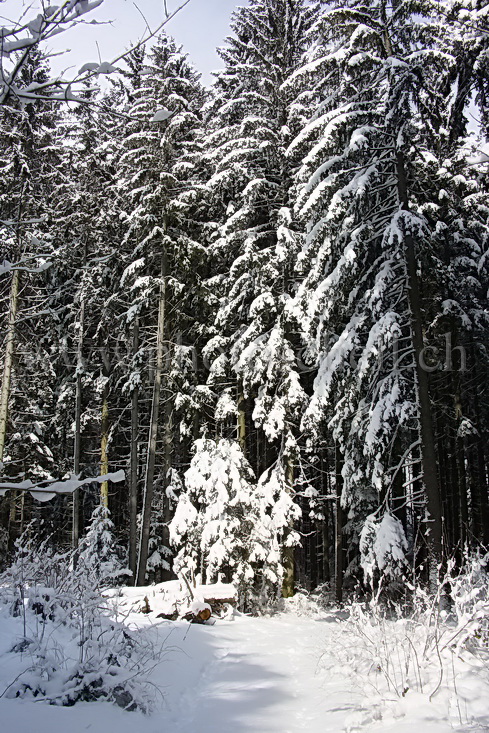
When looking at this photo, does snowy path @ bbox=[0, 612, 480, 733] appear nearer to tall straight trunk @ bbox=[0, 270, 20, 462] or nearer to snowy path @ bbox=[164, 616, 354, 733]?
snowy path @ bbox=[164, 616, 354, 733]

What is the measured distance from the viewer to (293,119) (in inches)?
599

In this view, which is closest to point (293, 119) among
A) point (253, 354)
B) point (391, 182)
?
point (391, 182)

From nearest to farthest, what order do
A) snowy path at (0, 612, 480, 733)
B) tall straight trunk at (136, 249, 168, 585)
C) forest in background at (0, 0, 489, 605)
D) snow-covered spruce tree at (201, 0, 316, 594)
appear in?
snowy path at (0, 612, 480, 733)
forest in background at (0, 0, 489, 605)
snow-covered spruce tree at (201, 0, 316, 594)
tall straight trunk at (136, 249, 168, 585)

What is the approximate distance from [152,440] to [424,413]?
911cm

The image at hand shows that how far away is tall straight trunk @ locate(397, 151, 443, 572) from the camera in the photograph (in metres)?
8.86

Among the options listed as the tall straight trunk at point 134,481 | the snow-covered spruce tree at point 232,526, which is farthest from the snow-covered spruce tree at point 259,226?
the tall straight trunk at point 134,481

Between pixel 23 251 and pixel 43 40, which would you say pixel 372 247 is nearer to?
pixel 23 251

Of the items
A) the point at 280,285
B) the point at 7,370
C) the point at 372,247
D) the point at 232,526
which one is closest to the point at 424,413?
the point at 372,247

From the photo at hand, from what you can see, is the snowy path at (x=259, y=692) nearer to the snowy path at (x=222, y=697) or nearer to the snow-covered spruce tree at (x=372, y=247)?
the snowy path at (x=222, y=697)

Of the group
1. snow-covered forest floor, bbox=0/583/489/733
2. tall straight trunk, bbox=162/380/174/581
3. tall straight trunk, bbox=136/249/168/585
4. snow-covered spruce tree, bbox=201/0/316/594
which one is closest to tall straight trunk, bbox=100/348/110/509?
tall straight trunk, bbox=162/380/174/581

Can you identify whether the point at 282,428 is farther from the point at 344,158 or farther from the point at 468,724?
the point at 468,724

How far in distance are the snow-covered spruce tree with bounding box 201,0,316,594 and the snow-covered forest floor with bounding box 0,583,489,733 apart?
292 inches

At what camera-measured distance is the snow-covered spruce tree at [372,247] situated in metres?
9.65

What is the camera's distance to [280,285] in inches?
591
